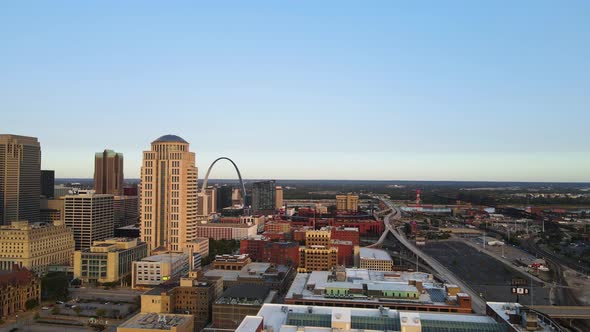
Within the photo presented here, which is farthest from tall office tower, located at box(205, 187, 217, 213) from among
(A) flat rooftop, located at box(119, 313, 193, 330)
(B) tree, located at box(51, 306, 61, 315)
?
(A) flat rooftop, located at box(119, 313, 193, 330)

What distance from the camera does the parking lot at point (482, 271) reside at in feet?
175

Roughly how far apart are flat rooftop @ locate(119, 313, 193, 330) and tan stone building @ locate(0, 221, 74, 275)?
3356 cm

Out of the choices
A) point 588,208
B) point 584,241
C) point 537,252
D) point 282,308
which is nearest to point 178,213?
point 282,308

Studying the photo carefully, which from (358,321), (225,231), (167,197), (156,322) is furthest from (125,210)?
(358,321)

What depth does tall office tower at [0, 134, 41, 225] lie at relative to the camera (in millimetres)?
89875

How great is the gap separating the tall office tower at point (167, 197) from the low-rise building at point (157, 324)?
3291 cm

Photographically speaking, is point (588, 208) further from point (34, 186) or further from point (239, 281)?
point (34, 186)

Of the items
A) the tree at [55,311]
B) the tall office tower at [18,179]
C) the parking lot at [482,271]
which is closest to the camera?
the tree at [55,311]

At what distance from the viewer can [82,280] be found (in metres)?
60.4

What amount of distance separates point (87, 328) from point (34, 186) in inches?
2474

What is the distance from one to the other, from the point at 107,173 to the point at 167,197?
78.9m

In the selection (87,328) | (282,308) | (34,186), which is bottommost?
(87,328)

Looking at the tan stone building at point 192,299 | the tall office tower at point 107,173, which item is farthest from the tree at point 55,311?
the tall office tower at point 107,173

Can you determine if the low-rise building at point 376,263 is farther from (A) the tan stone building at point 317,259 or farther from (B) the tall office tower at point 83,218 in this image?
(B) the tall office tower at point 83,218
